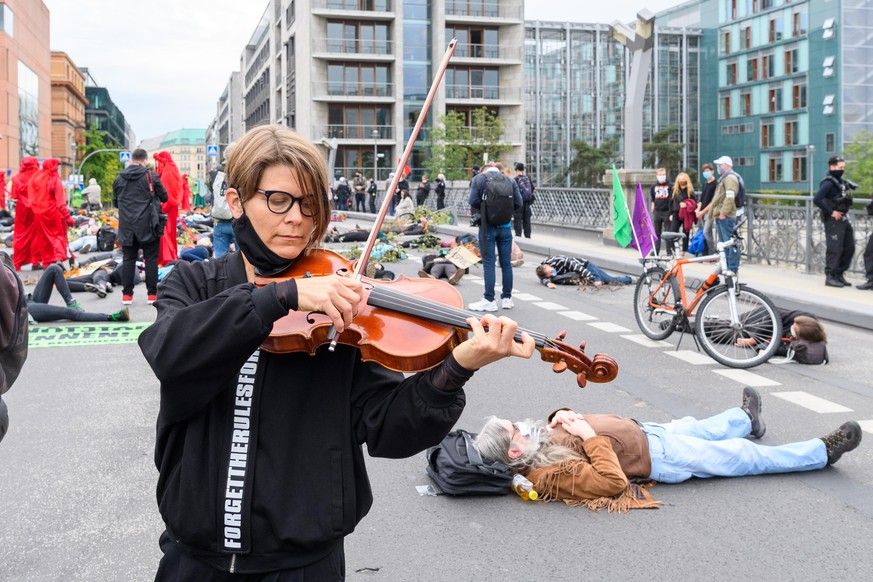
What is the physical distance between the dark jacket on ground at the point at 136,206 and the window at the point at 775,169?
80717 mm

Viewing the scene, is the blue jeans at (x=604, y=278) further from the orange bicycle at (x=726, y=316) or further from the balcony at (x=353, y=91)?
the balcony at (x=353, y=91)

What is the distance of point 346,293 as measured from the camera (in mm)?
1814

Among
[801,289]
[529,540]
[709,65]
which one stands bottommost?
[529,540]

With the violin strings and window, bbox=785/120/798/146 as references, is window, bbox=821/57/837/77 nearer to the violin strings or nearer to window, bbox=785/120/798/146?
window, bbox=785/120/798/146

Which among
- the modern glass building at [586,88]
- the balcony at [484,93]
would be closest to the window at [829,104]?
the modern glass building at [586,88]

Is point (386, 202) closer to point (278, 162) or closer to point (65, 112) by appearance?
point (278, 162)

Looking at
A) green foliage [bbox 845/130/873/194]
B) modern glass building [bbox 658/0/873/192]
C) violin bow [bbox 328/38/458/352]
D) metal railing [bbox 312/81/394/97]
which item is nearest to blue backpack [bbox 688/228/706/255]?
violin bow [bbox 328/38/458/352]

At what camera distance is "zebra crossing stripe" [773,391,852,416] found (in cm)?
679

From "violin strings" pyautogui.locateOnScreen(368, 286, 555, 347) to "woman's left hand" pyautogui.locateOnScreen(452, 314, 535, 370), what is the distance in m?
0.11

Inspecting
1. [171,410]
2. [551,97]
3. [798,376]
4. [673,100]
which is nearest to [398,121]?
[551,97]

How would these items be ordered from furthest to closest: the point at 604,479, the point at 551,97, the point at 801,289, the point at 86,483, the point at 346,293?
the point at 551,97 < the point at 801,289 < the point at 86,483 < the point at 604,479 < the point at 346,293

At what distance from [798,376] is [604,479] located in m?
3.90

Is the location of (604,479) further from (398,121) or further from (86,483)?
(398,121)

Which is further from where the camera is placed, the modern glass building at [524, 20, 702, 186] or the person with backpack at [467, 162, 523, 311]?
the modern glass building at [524, 20, 702, 186]
